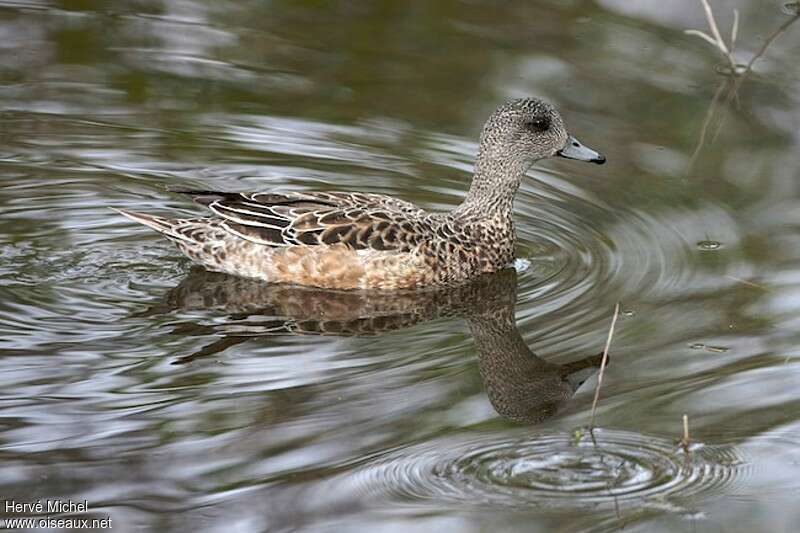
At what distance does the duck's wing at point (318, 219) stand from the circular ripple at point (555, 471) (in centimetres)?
253

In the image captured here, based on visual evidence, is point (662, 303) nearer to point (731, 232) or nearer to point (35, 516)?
point (731, 232)

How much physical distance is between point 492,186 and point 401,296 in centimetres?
103

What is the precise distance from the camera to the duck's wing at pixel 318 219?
8.43 meters

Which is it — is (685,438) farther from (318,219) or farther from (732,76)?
(732,76)

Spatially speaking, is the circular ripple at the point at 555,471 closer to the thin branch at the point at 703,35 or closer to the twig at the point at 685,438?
the twig at the point at 685,438

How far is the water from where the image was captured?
5.75 metres

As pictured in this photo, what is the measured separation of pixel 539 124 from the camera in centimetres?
891

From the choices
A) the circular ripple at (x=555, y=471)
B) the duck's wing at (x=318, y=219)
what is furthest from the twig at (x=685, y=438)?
the duck's wing at (x=318, y=219)

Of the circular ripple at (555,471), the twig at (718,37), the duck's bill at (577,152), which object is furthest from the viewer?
the twig at (718,37)

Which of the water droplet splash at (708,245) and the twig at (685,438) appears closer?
the twig at (685,438)

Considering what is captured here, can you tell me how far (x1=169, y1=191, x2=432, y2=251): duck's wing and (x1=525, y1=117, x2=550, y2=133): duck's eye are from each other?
851 mm

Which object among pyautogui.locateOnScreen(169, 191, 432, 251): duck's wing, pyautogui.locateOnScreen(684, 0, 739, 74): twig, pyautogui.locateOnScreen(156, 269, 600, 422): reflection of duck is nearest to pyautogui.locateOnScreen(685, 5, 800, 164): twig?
pyautogui.locateOnScreen(684, 0, 739, 74): twig

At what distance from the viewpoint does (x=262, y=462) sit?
590cm

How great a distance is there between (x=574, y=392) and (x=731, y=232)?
8.04 ft
